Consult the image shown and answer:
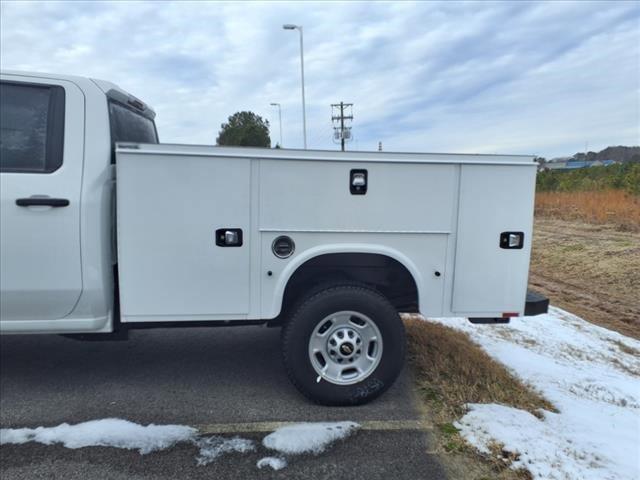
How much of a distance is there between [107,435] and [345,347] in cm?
151

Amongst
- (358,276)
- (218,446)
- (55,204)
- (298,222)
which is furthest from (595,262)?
(55,204)

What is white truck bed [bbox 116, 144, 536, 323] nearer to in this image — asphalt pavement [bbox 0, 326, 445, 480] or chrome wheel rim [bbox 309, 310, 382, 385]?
chrome wheel rim [bbox 309, 310, 382, 385]

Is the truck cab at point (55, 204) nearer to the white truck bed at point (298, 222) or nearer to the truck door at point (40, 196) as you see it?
the truck door at point (40, 196)

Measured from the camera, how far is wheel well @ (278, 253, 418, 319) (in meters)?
3.14

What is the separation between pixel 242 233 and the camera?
293 centimetres

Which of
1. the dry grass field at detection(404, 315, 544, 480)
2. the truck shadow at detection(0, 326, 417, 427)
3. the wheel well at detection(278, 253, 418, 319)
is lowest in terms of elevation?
the truck shadow at detection(0, 326, 417, 427)

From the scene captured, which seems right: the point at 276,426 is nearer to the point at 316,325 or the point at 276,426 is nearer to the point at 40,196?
the point at 316,325

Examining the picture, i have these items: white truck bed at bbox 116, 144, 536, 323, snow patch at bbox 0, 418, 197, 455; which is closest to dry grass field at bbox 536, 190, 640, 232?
white truck bed at bbox 116, 144, 536, 323

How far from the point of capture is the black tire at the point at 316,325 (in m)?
2.99

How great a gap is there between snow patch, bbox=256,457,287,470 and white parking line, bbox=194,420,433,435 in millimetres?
291

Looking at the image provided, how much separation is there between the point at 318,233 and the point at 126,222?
1.18 meters

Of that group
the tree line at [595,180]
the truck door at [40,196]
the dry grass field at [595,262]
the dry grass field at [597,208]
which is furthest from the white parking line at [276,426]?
the tree line at [595,180]

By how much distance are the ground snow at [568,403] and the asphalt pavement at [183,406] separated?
0.49 m

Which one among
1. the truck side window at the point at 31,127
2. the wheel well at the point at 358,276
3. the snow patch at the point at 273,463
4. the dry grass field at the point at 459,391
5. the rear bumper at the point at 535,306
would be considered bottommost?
the snow patch at the point at 273,463
